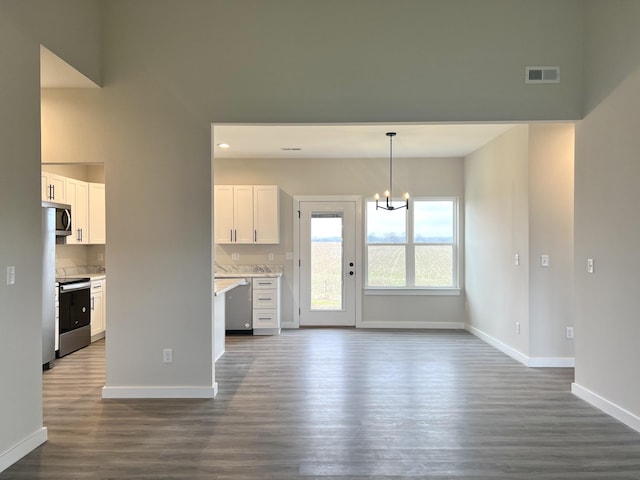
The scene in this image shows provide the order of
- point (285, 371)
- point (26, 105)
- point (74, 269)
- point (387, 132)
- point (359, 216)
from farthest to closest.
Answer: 1. point (359, 216)
2. point (74, 269)
3. point (387, 132)
4. point (285, 371)
5. point (26, 105)

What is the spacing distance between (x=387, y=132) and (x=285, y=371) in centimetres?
303

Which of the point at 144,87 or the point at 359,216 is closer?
the point at 144,87

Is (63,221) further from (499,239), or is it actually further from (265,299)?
(499,239)

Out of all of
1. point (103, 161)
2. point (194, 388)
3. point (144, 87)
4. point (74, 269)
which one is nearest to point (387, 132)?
point (144, 87)

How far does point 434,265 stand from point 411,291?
577 mm

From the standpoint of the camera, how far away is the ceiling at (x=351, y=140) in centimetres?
476

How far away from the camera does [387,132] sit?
4.97 metres

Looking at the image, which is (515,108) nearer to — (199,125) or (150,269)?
(199,125)

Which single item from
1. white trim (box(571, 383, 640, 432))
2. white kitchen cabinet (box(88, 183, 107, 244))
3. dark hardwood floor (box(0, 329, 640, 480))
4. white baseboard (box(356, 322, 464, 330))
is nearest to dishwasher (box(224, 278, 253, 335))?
dark hardwood floor (box(0, 329, 640, 480))

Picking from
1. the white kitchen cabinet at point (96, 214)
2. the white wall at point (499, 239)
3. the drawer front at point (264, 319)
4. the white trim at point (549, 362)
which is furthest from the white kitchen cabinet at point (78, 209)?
the white trim at point (549, 362)

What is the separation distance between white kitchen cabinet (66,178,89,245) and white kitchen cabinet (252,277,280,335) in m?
2.51

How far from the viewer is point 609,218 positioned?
3217mm

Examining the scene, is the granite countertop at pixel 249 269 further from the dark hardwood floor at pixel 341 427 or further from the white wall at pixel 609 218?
the white wall at pixel 609 218

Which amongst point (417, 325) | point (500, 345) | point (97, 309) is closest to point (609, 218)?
point (500, 345)
